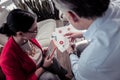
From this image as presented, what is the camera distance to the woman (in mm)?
1620

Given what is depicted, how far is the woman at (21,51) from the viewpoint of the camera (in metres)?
1.62

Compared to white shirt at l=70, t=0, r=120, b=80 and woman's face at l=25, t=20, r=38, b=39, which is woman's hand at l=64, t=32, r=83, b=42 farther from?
white shirt at l=70, t=0, r=120, b=80

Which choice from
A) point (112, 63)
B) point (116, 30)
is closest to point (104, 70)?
point (112, 63)

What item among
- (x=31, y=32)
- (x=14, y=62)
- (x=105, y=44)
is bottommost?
(x=14, y=62)

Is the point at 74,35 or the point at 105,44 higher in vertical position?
the point at 105,44

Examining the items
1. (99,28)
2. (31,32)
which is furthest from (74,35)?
(99,28)

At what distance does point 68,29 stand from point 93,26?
836mm

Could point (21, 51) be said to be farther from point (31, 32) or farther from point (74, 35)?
point (74, 35)

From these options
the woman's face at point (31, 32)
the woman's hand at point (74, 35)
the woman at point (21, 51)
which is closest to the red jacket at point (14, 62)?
the woman at point (21, 51)

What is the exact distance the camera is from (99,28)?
1016mm

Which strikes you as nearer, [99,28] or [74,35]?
[99,28]

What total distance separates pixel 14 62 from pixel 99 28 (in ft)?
3.06

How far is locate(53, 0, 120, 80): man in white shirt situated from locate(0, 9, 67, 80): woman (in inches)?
26.5

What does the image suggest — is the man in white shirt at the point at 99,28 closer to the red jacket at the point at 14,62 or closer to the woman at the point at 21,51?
the woman at the point at 21,51
